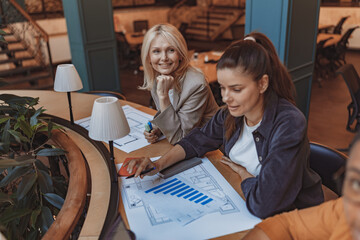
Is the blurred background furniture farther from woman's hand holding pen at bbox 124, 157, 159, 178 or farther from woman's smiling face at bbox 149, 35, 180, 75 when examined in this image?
woman's hand holding pen at bbox 124, 157, 159, 178

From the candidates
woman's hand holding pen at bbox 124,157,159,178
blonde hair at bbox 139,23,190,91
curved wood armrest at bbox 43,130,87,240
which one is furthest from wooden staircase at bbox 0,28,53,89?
woman's hand holding pen at bbox 124,157,159,178

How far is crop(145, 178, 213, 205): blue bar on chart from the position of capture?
1.35m

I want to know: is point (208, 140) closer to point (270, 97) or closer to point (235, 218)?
point (270, 97)

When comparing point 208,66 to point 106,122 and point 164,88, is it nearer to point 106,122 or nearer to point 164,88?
point 164,88

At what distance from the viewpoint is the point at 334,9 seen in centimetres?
1010

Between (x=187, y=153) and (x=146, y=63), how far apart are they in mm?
845

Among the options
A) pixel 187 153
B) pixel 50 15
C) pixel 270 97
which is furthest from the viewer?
pixel 50 15

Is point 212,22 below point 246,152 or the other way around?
below

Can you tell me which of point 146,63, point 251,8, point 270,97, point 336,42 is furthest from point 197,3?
point 270,97

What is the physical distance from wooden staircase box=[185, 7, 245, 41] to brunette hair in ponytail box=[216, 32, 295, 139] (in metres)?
10.7

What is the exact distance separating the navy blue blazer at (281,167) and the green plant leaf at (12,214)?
3.38 feet

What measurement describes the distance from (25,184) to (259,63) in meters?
1.22

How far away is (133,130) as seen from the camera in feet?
7.26

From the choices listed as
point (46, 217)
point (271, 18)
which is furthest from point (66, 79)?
point (271, 18)
